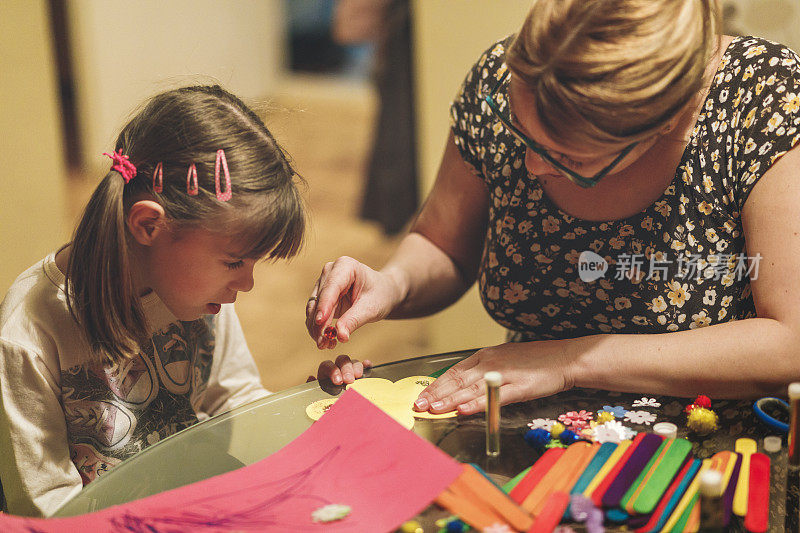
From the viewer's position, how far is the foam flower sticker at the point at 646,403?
99cm

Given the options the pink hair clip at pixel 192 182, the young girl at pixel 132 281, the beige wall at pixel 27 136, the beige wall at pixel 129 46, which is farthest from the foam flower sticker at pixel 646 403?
the beige wall at pixel 129 46

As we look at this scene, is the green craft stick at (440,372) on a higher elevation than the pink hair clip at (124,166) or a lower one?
lower

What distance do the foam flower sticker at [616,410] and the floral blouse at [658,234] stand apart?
181 mm

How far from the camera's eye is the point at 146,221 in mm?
1045

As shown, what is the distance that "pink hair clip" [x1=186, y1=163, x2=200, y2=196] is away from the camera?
3.34 ft

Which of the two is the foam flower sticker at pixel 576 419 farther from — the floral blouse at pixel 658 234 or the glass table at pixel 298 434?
the floral blouse at pixel 658 234

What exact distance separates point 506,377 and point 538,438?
0.12 meters

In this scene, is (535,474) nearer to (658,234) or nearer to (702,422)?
(702,422)

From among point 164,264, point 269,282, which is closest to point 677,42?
point 164,264

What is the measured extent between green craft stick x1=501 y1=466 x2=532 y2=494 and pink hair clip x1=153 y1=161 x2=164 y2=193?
1.90 feet

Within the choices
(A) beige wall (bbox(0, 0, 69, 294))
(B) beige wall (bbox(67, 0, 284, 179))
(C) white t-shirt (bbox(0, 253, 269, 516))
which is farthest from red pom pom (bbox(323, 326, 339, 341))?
(B) beige wall (bbox(67, 0, 284, 179))

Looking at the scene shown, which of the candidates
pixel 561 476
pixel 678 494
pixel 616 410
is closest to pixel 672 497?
pixel 678 494

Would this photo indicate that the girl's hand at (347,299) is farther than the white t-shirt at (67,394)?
Yes

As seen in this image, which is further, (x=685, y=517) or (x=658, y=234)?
(x=658, y=234)
